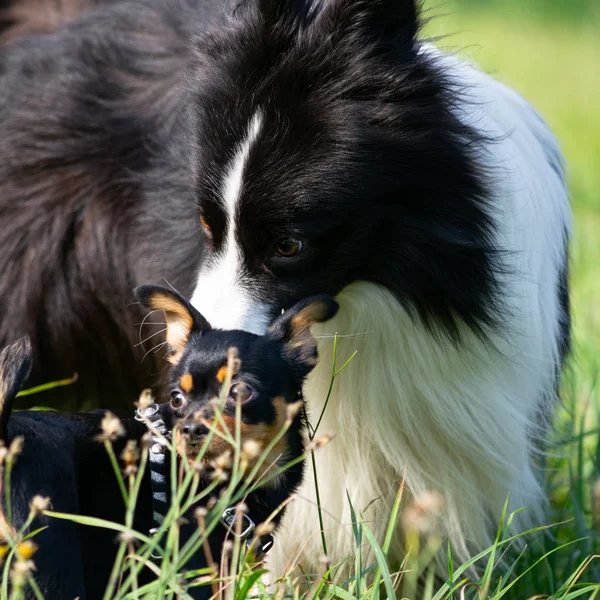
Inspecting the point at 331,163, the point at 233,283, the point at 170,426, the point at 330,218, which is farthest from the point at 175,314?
the point at 331,163

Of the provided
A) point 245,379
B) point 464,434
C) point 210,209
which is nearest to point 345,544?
point 464,434

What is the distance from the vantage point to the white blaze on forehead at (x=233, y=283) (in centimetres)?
314

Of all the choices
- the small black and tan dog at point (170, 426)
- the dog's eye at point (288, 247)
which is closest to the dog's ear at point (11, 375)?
the small black and tan dog at point (170, 426)

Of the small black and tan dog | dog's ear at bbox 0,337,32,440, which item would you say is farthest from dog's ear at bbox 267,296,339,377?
dog's ear at bbox 0,337,32,440

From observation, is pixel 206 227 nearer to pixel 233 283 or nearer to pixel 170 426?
pixel 233 283

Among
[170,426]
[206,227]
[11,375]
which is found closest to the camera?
[11,375]

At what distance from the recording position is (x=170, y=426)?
123 inches

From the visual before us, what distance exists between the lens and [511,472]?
370 centimetres

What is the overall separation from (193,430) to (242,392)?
176 millimetres

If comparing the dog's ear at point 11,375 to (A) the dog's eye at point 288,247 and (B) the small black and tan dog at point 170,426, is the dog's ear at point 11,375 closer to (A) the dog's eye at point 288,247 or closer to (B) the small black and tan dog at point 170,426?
(B) the small black and tan dog at point 170,426

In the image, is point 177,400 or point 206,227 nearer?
point 177,400

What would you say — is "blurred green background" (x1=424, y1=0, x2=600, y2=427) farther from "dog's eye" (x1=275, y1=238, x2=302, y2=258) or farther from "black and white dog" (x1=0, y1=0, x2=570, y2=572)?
"dog's eye" (x1=275, y1=238, x2=302, y2=258)

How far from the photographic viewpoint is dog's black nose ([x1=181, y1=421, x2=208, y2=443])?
2.80 m

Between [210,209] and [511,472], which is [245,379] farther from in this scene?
[511,472]
